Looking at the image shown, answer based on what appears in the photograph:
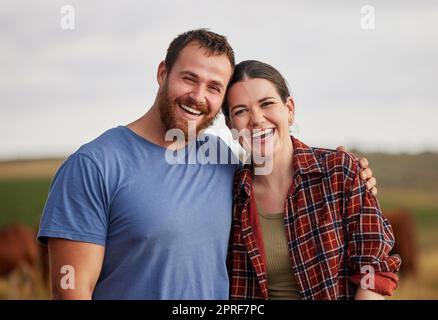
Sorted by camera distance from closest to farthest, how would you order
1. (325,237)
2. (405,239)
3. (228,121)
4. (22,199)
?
1. (325,237)
2. (228,121)
3. (405,239)
4. (22,199)

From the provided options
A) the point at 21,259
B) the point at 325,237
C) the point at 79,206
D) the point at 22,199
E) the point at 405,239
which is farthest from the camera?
the point at 22,199

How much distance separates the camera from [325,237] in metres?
2.58

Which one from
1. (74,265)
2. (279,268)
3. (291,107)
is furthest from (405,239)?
(74,265)

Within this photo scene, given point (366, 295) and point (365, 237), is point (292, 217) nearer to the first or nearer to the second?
point (365, 237)

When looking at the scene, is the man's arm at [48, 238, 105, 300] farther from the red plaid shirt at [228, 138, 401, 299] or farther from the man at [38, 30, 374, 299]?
the red plaid shirt at [228, 138, 401, 299]

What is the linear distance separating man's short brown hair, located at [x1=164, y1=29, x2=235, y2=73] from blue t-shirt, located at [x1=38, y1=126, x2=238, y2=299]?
0.38 metres

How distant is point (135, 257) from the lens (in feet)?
8.22

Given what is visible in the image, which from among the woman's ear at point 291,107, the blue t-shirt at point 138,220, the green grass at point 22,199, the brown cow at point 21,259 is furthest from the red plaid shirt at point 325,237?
the green grass at point 22,199

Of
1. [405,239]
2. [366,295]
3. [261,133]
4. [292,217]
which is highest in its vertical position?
[261,133]

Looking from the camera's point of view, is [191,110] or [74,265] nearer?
[74,265]

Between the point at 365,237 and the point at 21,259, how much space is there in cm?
507

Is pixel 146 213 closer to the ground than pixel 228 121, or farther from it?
closer to the ground

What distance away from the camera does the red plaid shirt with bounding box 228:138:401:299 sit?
8.42 ft
